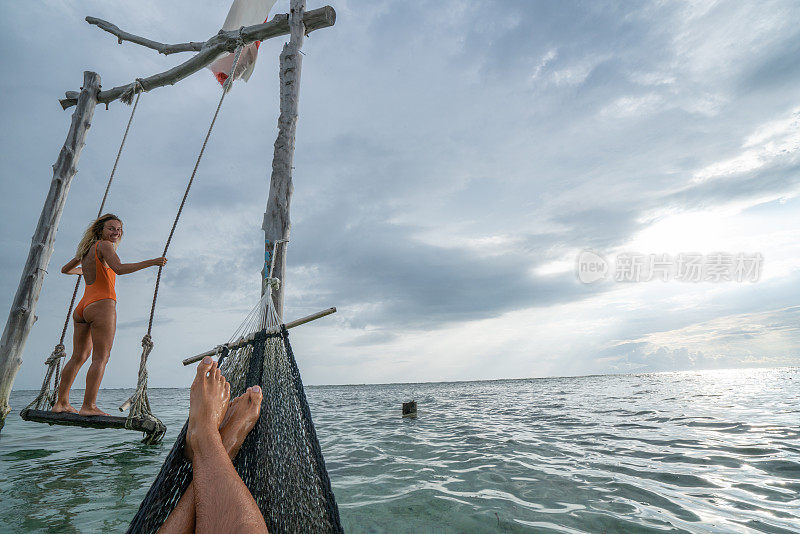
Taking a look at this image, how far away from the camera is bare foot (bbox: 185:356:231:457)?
68.8 inches

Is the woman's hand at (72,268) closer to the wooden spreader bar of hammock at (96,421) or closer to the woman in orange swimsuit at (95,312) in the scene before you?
the woman in orange swimsuit at (95,312)

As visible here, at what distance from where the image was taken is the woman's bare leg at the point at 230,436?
4.81 ft

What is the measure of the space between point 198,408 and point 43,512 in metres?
1.98

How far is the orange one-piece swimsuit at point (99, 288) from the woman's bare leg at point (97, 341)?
5 cm

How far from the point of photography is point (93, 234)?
370 centimetres

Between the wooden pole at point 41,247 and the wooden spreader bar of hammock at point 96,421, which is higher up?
the wooden pole at point 41,247

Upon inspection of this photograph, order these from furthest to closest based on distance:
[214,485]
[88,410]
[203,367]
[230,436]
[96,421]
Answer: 1. [88,410]
2. [96,421]
3. [203,367]
4. [230,436]
5. [214,485]

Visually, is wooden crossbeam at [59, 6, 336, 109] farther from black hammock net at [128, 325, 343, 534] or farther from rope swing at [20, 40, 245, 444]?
black hammock net at [128, 325, 343, 534]

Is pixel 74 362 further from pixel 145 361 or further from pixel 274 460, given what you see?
pixel 274 460

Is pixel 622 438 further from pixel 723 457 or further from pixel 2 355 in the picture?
pixel 2 355

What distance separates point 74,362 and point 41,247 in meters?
2.60

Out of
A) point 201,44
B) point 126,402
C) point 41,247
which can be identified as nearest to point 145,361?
point 126,402

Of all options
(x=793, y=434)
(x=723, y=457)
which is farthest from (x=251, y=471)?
(x=793, y=434)

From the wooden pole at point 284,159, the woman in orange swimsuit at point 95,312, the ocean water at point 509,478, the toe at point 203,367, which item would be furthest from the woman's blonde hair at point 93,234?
the toe at point 203,367
